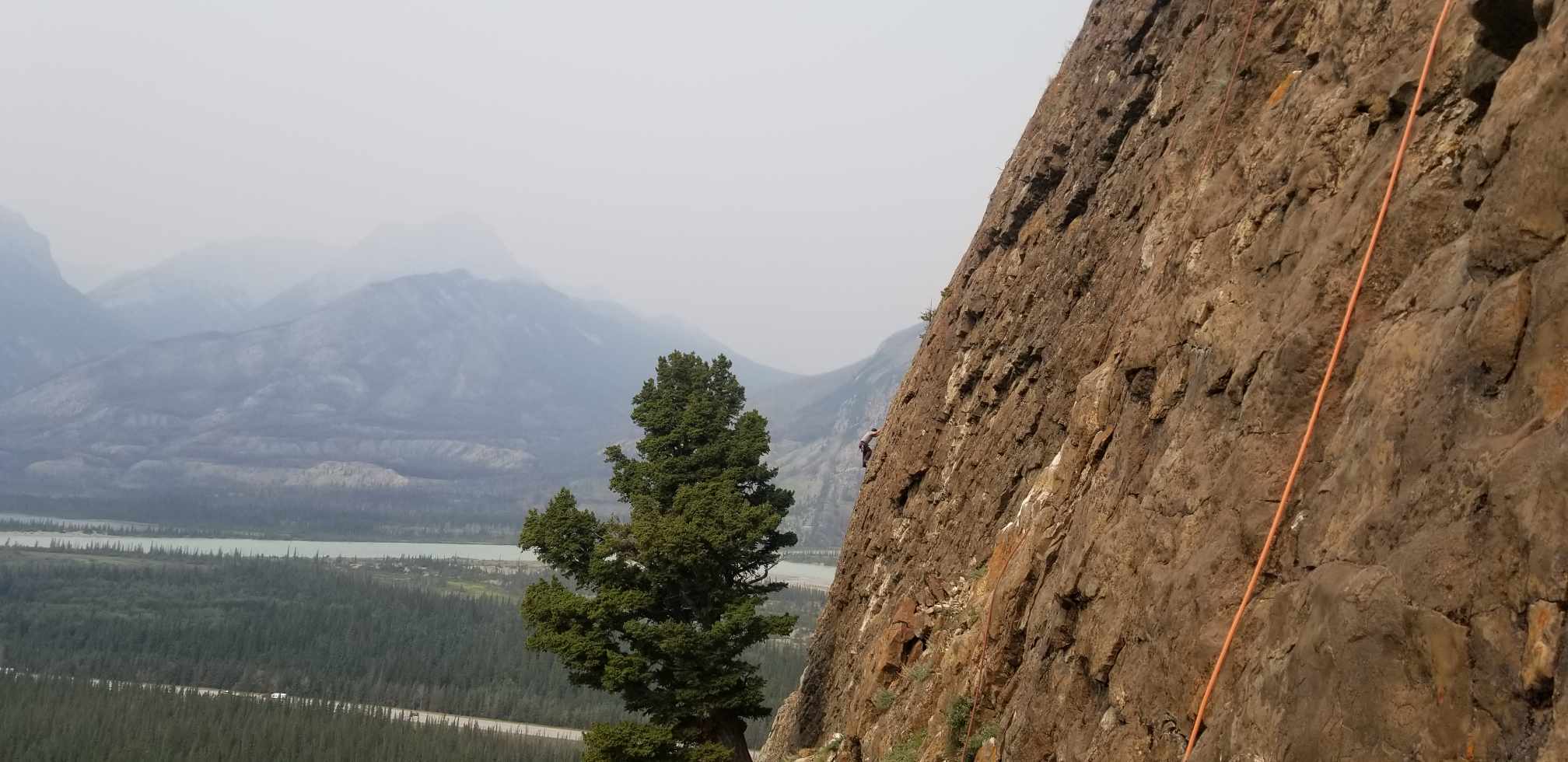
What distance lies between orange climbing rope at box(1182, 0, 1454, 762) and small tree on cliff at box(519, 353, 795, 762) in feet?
44.4

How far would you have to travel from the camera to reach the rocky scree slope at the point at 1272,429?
6109mm

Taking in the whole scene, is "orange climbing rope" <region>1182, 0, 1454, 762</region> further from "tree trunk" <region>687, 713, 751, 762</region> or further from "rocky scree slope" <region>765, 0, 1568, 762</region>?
"tree trunk" <region>687, 713, 751, 762</region>

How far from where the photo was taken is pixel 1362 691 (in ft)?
21.0

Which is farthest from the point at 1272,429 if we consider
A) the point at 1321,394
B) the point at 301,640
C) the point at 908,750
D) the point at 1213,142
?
the point at 301,640

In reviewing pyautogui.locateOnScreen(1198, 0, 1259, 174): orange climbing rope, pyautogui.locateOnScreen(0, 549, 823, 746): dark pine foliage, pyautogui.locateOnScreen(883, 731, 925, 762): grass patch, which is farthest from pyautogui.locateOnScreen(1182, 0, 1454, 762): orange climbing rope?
pyautogui.locateOnScreen(0, 549, 823, 746): dark pine foliage

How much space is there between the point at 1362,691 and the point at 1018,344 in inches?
516

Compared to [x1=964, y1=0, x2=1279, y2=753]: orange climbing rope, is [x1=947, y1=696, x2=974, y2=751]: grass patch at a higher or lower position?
lower

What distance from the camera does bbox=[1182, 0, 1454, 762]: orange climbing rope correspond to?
8188 mm

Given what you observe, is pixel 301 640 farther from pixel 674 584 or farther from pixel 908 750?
pixel 908 750

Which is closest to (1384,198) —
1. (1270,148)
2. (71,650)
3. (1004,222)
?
(1270,148)

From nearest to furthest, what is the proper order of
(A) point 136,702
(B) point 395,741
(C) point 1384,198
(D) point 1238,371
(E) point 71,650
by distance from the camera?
(C) point 1384,198 → (D) point 1238,371 → (B) point 395,741 → (A) point 136,702 → (E) point 71,650

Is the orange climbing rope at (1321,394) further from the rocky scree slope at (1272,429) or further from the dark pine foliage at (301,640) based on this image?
the dark pine foliage at (301,640)

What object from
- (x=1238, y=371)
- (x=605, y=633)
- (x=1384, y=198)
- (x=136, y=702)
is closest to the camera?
(x=1384, y=198)

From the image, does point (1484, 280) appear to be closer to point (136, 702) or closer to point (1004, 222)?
point (1004, 222)
